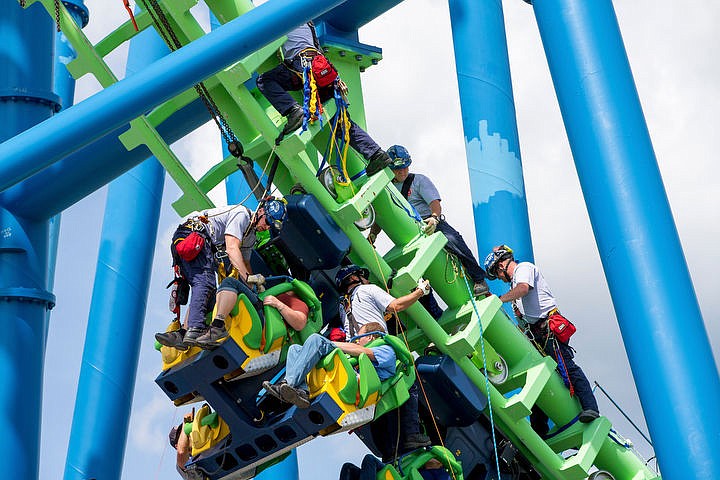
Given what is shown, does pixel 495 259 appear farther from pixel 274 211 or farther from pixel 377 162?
pixel 274 211

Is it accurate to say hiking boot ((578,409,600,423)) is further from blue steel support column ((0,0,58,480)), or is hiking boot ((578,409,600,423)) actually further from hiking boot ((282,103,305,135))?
blue steel support column ((0,0,58,480))

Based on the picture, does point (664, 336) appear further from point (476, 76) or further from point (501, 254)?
point (476, 76)

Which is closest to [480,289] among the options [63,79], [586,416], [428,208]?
[428,208]

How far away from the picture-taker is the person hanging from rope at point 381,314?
26.2 ft

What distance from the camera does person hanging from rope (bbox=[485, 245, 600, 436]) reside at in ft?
29.3

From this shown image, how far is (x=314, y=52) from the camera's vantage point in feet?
26.9

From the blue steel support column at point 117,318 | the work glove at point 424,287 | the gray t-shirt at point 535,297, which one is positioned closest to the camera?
the work glove at point 424,287

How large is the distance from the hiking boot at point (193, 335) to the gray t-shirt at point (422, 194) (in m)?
2.32

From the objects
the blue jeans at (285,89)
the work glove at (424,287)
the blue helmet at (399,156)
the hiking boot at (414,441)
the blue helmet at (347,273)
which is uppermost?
the blue jeans at (285,89)

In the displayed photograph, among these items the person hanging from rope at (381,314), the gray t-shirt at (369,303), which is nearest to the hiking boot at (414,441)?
the person hanging from rope at (381,314)

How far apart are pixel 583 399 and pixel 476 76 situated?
333cm

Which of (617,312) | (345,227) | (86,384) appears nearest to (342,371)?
(345,227)

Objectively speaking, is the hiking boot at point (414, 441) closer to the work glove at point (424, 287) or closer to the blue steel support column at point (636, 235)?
the work glove at point (424, 287)

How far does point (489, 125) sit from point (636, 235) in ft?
12.2
